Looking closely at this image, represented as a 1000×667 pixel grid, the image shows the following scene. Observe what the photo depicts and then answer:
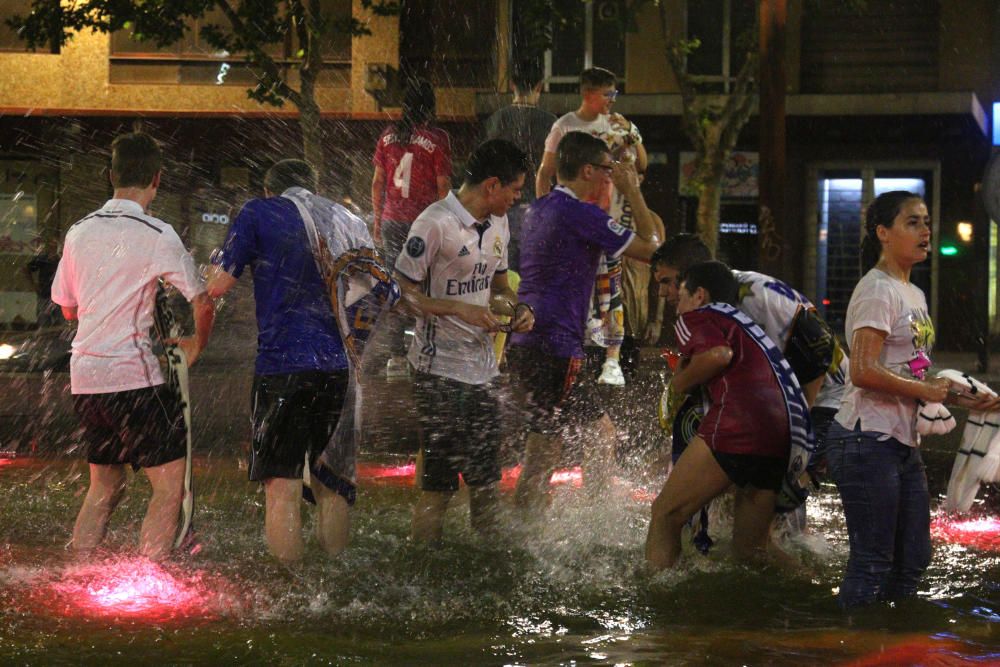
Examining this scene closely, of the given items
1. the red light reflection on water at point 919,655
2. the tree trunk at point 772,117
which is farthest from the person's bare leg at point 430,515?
the tree trunk at point 772,117

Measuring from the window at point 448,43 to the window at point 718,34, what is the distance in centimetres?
405

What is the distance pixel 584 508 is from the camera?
7.28 meters

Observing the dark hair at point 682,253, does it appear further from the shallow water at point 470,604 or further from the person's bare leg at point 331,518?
the person's bare leg at point 331,518

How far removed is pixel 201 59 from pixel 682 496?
2339 cm

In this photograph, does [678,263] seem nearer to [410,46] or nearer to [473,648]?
[473,648]

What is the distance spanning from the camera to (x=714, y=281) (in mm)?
5551

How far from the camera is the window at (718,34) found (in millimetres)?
24141

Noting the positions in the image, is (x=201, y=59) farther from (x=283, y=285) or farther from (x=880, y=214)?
(x=880, y=214)

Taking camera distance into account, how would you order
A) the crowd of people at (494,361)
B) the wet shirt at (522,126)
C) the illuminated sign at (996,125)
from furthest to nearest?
the illuminated sign at (996,125) → the wet shirt at (522,126) → the crowd of people at (494,361)

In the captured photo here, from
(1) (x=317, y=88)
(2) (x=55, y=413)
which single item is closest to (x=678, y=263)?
(2) (x=55, y=413)

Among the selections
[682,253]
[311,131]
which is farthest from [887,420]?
[311,131]

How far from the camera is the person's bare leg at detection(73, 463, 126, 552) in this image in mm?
5524

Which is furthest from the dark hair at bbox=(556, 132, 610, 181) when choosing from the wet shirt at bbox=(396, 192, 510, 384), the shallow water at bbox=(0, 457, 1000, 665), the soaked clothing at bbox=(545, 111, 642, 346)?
the shallow water at bbox=(0, 457, 1000, 665)

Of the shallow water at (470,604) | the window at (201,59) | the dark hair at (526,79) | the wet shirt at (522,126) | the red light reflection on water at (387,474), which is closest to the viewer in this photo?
the shallow water at (470,604)
